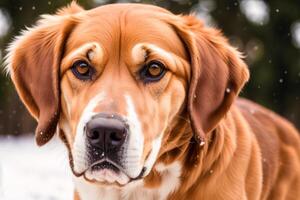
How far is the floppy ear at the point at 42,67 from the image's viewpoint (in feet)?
15.8

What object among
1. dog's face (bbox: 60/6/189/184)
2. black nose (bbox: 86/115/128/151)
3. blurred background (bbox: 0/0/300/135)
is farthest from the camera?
blurred background (bbox: 0/0/300/135)

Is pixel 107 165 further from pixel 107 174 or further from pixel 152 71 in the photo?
pixel 152 71

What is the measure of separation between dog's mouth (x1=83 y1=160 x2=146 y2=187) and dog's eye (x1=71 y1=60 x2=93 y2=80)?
58 centimetres

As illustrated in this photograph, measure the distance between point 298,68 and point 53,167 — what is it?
7414 mm

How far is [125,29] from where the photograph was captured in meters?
4.60

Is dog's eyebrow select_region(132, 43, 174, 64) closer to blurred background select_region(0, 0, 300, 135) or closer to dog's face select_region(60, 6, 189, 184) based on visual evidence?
dog's face select_region(60, 6, 189, 184)

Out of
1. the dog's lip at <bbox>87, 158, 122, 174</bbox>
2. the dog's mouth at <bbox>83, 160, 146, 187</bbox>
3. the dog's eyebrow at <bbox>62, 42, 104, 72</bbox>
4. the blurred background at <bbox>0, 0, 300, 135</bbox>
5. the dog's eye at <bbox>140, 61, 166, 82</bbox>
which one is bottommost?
the blurred background at <bbox>0, 0, 300, 135</bbox>

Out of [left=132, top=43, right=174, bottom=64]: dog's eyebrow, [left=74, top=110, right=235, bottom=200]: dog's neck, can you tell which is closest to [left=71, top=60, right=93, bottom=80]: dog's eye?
[left=132, top=43, right=174, bottom=64]: dog's eyebrow

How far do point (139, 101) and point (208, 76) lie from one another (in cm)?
66

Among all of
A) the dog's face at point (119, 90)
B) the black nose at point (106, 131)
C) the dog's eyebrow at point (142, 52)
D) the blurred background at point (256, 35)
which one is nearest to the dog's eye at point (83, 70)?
the dog's face at point (119, 90)

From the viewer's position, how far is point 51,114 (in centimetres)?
483

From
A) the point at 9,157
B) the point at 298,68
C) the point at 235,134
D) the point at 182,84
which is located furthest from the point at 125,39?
the point at 298,68

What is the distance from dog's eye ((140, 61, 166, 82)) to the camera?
4.57 meters

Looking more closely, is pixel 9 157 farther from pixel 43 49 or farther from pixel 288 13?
pixel 43 49
